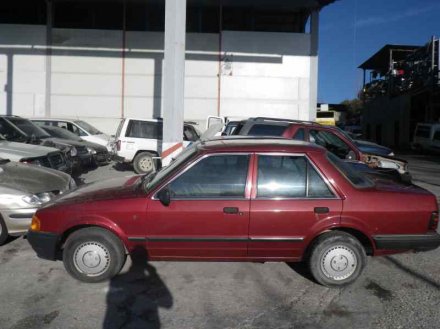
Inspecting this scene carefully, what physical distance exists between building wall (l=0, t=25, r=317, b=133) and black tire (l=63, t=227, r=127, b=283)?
714 inches

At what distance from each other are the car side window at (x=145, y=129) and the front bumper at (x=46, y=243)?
9.76m

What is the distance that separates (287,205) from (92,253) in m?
2.00

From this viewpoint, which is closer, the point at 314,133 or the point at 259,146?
the point at 259,146

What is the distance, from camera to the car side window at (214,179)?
5.10 m

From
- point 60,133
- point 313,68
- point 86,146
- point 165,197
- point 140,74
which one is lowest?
point 165,197

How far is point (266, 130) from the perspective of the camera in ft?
32.2

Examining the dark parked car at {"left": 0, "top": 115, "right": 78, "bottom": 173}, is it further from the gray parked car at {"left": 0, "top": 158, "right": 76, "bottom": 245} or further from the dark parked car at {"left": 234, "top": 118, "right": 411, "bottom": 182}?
the dark parked car at {"left": 234, "top": 118, "right": 411, "bottom": 182}

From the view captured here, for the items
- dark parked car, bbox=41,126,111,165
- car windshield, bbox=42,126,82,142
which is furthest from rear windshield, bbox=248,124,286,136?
car windshield, bbox=42,126,82,142

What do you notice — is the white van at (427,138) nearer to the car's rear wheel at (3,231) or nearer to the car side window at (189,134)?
the car side window at (189,134)

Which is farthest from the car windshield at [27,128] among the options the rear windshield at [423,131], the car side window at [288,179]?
the rear windshield at [423,131]

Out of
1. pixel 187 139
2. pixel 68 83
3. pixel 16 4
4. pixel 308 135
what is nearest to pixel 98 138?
pixel 187 139

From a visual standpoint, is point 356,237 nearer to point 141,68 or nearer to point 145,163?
point 145,163

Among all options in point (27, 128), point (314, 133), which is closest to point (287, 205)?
point (314, 133)

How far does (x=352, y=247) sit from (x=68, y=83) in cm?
2018
